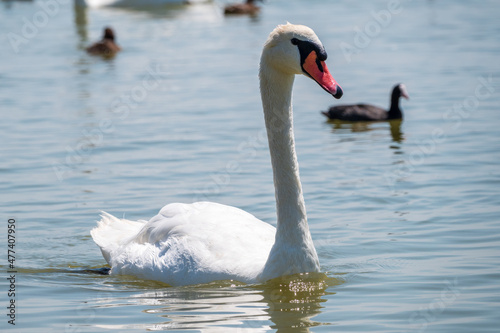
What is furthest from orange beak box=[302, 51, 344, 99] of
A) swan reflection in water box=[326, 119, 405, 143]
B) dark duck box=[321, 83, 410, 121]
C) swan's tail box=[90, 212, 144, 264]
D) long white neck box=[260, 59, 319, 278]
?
dark duck box=[321, 83, 410, 121]

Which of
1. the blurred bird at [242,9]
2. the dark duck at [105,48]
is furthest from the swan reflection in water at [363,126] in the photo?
the blurred bird at [242,9]

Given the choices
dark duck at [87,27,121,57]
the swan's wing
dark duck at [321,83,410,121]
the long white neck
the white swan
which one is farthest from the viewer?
dark duck at [87,27,121,57]

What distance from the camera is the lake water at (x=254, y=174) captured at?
24.3 ft

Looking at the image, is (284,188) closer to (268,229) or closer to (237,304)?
(268,229)

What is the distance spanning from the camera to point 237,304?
7.33 metres

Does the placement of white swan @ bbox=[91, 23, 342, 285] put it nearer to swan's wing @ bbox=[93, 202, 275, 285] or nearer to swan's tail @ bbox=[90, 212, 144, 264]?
swan's wing @ bbox=[93, 202, 275, 285]

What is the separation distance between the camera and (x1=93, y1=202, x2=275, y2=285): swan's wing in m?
7.54

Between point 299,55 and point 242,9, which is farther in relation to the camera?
point 242,9

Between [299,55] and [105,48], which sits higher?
[299,55]

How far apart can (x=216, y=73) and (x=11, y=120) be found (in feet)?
20.6

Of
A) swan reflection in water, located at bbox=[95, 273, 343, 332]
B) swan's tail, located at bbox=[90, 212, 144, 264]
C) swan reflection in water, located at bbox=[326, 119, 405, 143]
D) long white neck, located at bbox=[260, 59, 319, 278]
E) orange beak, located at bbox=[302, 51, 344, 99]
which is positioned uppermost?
orange beak, located at bbox=[302, 51, 344, 99]

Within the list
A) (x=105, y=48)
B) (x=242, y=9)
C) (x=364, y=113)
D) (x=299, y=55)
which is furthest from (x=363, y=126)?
(x=242, y=9)

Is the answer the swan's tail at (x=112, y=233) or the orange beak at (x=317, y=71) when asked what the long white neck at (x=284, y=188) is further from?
the swan's tail at (x=112, y=233)

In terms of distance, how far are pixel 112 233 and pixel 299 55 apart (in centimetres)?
309
